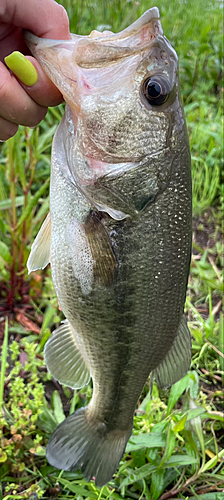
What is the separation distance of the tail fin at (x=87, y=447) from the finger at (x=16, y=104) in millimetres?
1080

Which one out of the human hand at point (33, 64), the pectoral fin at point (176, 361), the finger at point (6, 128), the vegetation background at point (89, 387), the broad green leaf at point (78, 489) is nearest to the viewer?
the human hand at point (33, 64)

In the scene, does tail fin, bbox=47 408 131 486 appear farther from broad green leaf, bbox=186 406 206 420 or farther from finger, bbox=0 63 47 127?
finger, bbox=0 63 47 127

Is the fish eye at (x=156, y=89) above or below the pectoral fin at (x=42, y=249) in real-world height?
above

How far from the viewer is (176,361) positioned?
147 cm

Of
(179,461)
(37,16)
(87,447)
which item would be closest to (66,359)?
(87,447)

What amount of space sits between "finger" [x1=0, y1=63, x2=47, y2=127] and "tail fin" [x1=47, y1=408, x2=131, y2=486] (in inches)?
42.5

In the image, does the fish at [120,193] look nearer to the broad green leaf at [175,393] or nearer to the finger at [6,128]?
the finger at [6,128]

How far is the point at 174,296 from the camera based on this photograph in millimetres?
1328

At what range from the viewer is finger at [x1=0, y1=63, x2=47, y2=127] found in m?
1.17

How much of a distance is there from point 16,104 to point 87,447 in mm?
1241

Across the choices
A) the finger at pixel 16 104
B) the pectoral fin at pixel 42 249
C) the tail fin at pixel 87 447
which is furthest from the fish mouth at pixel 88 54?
the tail fin at pixel 87 447

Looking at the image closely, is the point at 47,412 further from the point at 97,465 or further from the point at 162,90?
the point at 162,90

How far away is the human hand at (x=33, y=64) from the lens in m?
1.18

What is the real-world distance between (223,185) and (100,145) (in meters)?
2.54
